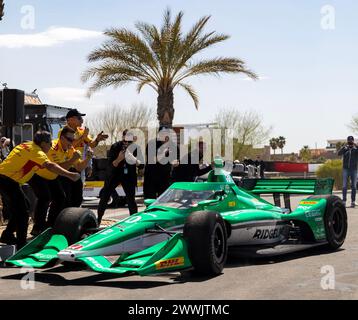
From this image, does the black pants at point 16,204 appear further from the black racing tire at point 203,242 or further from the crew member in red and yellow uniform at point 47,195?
the black racing tire at point 203,242

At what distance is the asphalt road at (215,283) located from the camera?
20.7ft

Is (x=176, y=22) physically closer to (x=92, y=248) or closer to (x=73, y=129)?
(x=73, y=129)

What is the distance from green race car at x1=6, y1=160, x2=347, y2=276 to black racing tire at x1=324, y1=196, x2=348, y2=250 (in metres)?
0.01

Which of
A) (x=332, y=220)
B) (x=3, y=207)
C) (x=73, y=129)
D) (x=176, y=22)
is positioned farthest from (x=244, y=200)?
(x=176, y=22)

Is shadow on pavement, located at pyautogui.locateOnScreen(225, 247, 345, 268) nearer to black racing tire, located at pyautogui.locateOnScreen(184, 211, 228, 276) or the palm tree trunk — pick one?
black racing tire, located at pyautogui.locateOnScreen(184, 211, 228, 276)

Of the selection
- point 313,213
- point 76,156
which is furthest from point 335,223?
point 76,156

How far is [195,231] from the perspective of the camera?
23.5 feet

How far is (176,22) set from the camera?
23750 mm

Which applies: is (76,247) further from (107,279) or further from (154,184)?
(154,184)

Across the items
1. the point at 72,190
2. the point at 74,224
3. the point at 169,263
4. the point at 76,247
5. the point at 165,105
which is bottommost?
the point at 169,263

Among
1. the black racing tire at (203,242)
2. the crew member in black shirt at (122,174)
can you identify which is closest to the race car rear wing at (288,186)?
the crew member in black shirt at (122,174)

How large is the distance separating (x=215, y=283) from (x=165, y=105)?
18221mm

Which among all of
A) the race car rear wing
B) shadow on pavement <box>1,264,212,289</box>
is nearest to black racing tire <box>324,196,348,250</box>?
the race car rear wing

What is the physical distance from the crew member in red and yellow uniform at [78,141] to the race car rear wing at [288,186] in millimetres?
2420
